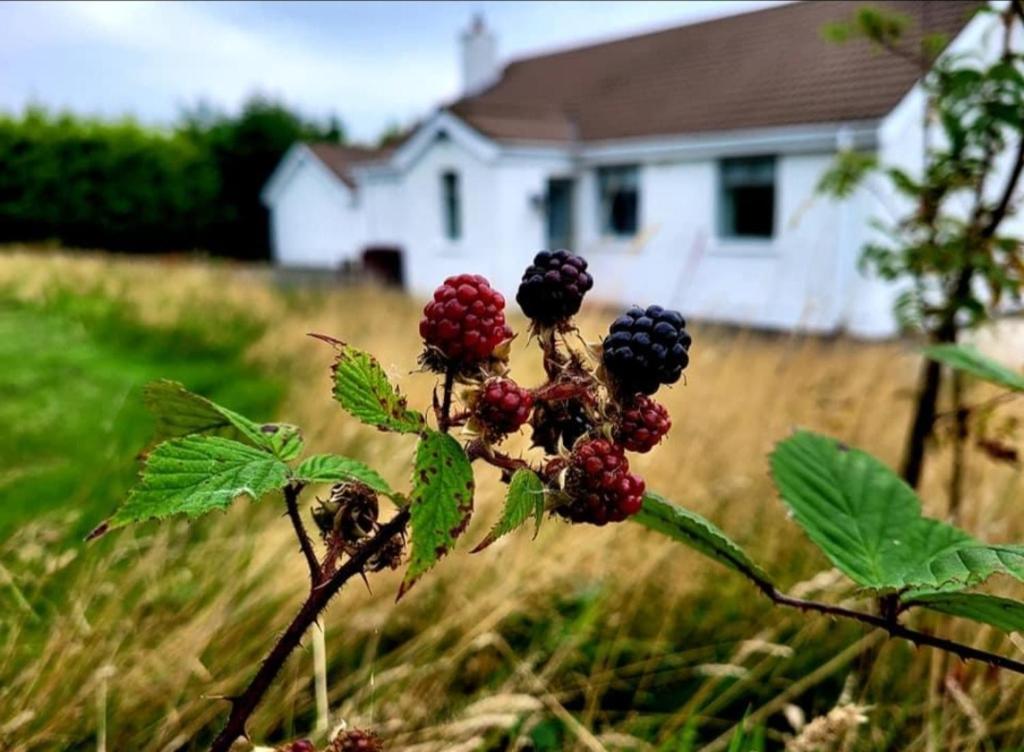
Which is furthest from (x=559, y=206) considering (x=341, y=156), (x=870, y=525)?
(x=870, y=525)

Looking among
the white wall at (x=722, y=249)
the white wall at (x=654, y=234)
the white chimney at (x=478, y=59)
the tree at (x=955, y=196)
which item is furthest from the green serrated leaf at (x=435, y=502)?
the white chimney at (x=478, y=59)

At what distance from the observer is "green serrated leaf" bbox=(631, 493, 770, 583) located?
1.72ft

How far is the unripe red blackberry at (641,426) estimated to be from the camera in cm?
43

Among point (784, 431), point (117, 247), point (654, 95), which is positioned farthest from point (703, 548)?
point (117, 247)

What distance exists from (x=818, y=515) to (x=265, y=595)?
30.0 inches

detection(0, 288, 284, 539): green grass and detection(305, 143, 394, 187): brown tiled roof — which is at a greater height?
detection(305, 143, 394, 187): brown tiled roof

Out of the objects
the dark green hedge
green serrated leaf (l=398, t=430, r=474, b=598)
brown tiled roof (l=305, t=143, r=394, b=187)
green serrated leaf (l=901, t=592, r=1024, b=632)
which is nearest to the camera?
green serrated leaf (l=398, t=430, r=474, b=598)

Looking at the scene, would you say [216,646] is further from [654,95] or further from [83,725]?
[654,95]

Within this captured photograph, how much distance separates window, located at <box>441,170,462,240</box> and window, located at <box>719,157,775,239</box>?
373cm

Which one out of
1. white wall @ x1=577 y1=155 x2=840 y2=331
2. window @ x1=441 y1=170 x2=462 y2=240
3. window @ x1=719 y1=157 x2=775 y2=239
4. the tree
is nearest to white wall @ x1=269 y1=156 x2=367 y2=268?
window @ x1=441 y1=170 x2=462 y2=240

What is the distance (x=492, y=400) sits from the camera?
405mm

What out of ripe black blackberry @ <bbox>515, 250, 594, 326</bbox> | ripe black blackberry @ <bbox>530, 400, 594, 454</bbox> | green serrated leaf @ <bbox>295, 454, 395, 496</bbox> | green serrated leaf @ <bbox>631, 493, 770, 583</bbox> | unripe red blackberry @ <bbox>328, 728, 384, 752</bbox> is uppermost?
ripe black blackberry @ <bbox>515, 250, 594, 326</bbox>

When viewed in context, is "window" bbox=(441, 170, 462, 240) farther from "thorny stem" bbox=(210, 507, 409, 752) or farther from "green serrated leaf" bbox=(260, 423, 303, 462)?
"thorny stem" bbox=(210, 507, 409, 752)

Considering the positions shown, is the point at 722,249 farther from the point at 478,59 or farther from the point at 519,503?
the point at 519,503
